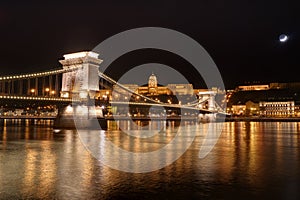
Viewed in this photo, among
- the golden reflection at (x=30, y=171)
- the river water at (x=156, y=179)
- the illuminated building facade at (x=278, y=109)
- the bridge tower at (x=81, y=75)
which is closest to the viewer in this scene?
the river water at (x=156, y=179)

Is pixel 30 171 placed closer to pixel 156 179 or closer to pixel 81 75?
pixel 156 179

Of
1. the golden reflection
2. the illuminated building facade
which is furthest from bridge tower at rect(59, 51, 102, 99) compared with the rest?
the illuminated building facade

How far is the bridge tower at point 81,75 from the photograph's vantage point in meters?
46.8

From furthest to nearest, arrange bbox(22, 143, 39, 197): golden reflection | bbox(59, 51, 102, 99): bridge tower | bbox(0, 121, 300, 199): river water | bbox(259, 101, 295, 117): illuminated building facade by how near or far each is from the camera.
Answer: bbox(259, 101, 295, 117): illuminated building facade → bbox(59, 51, 102, 99): bridge tower → bbox(22, 143, 39, 197): golden reflection → bbox(0, 121, 300, 199): river water

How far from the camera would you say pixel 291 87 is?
5472 inches

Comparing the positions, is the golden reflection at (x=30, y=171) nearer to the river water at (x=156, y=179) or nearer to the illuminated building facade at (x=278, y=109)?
the river water at (x=156, y=179)

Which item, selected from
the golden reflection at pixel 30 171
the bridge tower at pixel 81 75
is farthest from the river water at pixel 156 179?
the bridge tower at pixel 81 75

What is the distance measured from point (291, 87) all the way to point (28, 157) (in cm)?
13573

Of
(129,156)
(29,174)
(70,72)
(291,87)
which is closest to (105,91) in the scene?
A: (70,72)

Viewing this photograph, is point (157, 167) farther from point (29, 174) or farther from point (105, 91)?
point (105, 91)

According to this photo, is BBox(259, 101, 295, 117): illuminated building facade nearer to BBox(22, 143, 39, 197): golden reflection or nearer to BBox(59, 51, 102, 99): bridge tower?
BBox(59, 51, 102, 99): bridge tower

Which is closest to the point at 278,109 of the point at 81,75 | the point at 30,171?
the point at 81,75

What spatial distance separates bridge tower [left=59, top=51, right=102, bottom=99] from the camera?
46750 mm

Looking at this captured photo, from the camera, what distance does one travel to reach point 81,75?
47625 mm
